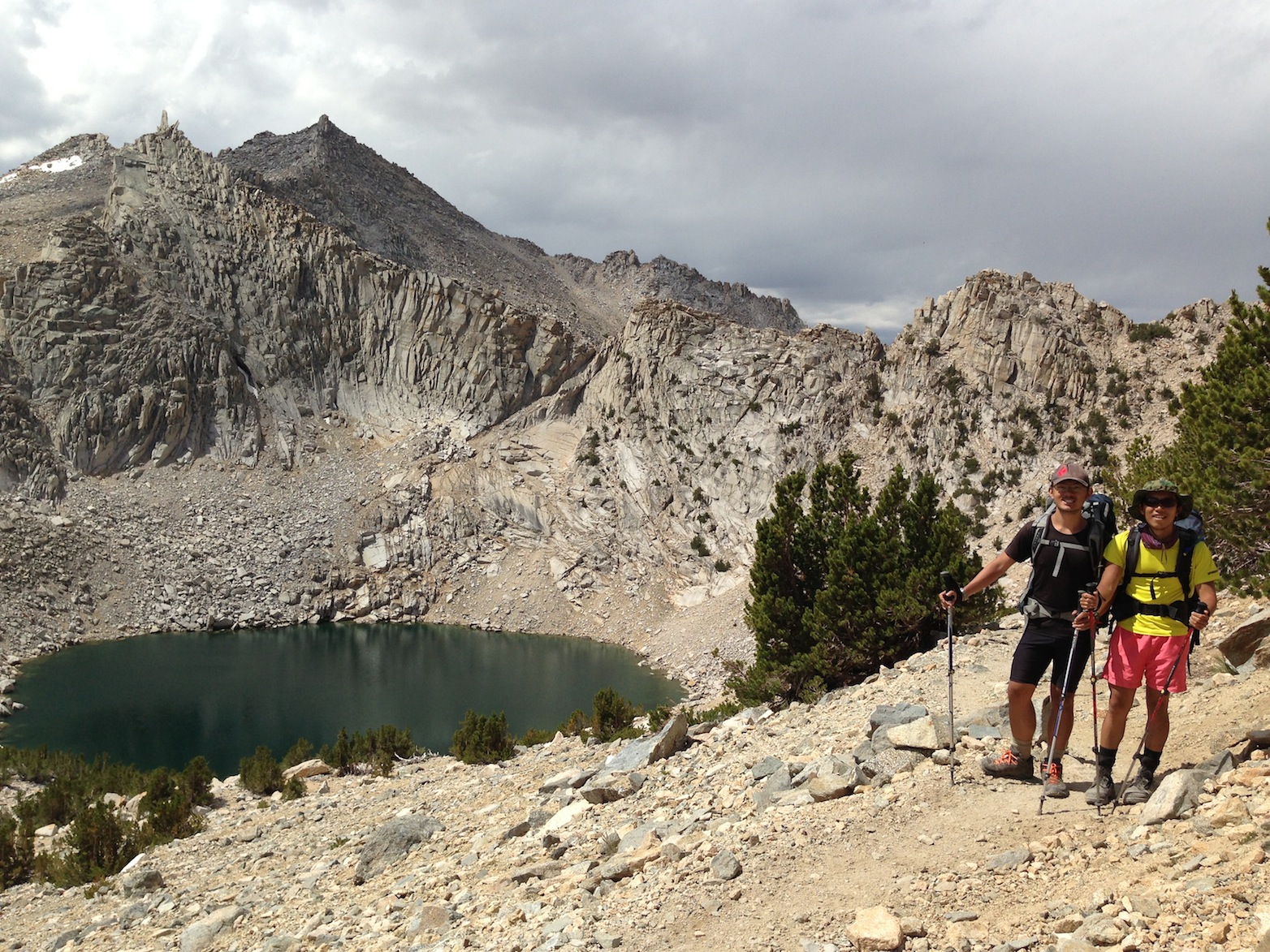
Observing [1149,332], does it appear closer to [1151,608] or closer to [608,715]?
[608,715]

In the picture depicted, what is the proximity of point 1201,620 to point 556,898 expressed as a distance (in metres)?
6.17

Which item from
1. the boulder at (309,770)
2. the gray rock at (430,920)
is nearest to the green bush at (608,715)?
the boulder at (309,770)

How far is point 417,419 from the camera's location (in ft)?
238

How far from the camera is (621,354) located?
69000mm

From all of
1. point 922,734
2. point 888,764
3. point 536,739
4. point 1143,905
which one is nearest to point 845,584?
point 922,734

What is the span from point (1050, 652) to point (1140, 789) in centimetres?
121

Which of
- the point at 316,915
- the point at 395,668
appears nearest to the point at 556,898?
the point at 316,915

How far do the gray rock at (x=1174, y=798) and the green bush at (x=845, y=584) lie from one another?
10.1m

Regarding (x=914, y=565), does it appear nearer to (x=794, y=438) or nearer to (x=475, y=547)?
(x=794, y=438)

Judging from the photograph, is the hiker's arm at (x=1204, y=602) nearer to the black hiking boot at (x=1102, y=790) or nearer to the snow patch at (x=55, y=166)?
the black hiking boot at (x=1102, y=790)

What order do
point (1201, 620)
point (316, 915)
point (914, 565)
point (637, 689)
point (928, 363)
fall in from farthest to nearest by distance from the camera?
point (928, 363), point (637, 689), point (914, 565), point (316, 915), point (1201, 620)

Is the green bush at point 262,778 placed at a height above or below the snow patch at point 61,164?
below

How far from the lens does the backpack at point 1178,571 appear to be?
6.36m

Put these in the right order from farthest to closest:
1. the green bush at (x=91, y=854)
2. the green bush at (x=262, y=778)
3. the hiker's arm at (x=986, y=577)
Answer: the green bush at (x=262, y=778) < the green bush at (x=91, y=854) < the hiker's arm at (x=986, y=577)
